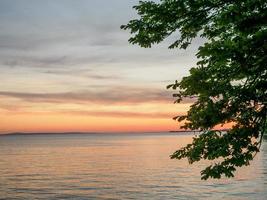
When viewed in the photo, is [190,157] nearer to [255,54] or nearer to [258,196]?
[255,54]

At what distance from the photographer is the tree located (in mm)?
10375

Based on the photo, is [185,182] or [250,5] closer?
[250,5]

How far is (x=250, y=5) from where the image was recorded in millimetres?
9531

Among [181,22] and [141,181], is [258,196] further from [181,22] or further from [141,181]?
[181,22]

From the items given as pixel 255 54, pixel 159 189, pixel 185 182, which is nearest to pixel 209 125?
pixel 255 54

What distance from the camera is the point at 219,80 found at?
1130cm

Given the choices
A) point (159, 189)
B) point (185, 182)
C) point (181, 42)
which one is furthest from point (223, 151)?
point (185, 182)

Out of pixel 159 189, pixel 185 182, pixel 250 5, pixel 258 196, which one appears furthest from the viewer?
pixel 185 182

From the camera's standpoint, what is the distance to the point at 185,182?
5769 cm

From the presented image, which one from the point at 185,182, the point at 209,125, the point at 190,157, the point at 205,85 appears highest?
the point at 205,85

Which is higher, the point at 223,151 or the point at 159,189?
the point at 223,151

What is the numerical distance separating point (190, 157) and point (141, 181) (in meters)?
48.9

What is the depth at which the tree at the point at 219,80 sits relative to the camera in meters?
10.4

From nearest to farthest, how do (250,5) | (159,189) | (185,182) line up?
(250,5) → (159,189) → (185,182)
